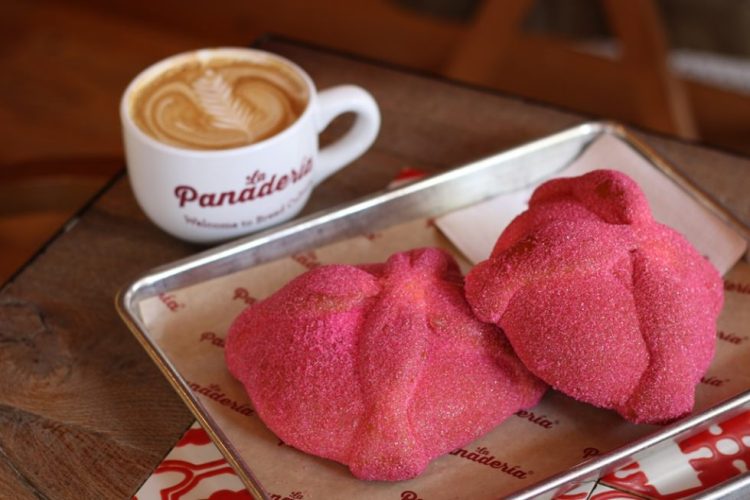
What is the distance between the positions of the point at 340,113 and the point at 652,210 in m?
0.22

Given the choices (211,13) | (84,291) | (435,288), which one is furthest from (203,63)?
(211,13)

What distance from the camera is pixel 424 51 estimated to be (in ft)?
5.35

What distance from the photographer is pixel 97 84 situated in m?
1.54

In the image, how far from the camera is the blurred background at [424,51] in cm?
138

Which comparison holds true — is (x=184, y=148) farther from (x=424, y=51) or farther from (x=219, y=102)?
(x=424, y=51)

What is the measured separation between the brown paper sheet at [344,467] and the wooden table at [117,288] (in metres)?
0.03

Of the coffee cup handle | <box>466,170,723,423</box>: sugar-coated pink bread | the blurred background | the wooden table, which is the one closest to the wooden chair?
the blurred background

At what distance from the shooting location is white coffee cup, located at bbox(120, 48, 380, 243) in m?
0.65

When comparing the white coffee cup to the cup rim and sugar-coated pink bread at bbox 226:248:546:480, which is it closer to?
the cup rim

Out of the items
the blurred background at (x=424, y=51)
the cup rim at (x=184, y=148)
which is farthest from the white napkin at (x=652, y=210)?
the blurred background at (x=424, y=51)

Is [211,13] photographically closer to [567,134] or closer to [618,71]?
[618,71]

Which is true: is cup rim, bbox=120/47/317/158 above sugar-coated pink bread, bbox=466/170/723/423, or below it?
below

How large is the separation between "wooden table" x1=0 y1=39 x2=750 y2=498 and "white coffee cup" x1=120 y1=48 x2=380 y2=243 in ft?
0.14

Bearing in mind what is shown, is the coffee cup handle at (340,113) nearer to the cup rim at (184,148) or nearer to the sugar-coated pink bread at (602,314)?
the cup rim at (184,148)
